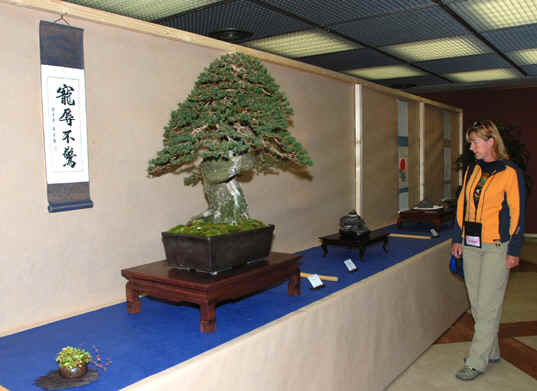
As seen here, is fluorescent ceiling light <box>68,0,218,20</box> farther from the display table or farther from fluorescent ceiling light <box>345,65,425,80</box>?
fluorescent ceiling light <box>345,65,425,80</box>

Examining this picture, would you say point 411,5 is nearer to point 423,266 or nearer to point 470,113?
point 423,266

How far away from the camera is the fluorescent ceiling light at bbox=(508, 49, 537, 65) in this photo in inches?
167

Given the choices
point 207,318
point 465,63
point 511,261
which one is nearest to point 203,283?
point 207,318

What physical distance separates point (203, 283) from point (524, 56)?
413 cm

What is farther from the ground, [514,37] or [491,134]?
Answer: [514,37]

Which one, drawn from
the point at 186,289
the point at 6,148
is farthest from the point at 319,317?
the point at 6,148

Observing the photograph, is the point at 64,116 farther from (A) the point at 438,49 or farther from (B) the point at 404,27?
(A) the point at 438,49

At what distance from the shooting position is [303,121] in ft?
10.2

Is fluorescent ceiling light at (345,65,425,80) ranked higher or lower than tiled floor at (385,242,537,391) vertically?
higher

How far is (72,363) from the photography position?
4.22 feet

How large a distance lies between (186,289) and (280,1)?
182 cm

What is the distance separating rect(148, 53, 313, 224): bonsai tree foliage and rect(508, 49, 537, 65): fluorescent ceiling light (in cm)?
330

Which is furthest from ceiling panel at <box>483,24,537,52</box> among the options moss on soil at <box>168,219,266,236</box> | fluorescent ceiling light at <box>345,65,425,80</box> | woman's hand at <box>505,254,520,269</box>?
moss on soil at <box>168,219,266,236</box>

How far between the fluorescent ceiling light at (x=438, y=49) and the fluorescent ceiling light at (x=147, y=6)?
1.82 metres
